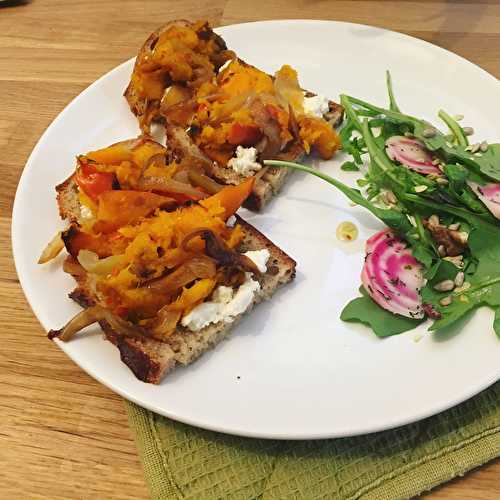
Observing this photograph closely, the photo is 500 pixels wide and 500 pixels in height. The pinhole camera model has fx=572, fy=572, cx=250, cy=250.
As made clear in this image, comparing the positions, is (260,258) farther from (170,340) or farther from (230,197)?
(170,340)

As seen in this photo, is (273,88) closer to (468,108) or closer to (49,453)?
(468,108)

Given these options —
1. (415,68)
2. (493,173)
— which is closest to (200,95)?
(415,68)

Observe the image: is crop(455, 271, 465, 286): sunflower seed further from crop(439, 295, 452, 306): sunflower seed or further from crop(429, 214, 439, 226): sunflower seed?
crop(429, 214, 439, 226): sunflower seed

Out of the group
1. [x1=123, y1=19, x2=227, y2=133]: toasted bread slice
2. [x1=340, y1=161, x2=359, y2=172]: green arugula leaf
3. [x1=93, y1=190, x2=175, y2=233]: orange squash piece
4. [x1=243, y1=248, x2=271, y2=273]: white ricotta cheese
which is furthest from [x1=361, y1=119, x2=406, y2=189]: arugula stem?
[x1=93, y1=190, x2=175, y2=233]: orange squash piece

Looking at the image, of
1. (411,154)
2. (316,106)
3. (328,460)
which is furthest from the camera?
(316,106)

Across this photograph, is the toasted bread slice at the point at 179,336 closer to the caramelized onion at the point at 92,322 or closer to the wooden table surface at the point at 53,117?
the caramelized onion at the point at 92,322

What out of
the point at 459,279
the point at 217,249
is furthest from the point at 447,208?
the point at 217,249
